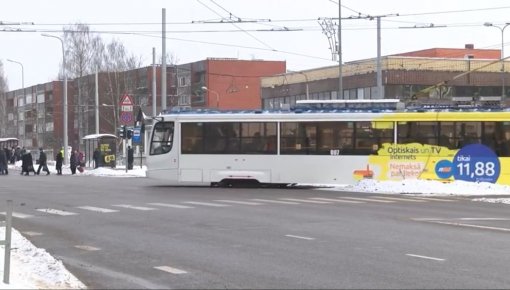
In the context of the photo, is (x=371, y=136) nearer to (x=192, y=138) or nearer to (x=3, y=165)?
(x=192, y=138)

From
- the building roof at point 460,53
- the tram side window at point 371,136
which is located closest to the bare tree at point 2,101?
the building roof at point 460,53

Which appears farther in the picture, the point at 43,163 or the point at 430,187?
the point at 43,163

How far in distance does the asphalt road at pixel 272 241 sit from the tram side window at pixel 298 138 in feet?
17.6

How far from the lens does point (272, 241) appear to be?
1202 cm

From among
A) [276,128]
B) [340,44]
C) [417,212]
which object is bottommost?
→ [417,212]

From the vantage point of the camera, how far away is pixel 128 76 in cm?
8481

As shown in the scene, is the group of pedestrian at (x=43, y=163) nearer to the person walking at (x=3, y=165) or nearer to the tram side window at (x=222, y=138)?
the person walking at (x=3, y=165)

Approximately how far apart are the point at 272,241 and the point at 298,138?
14979 millimetres

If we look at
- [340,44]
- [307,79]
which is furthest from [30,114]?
[340,44]

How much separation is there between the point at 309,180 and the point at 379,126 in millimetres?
3295

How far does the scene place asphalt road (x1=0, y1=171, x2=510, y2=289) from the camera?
348 inches

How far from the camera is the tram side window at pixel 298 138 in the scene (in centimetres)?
2662

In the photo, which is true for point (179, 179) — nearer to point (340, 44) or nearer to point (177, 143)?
point (177, 143)

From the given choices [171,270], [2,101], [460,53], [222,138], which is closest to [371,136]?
[222,138]
